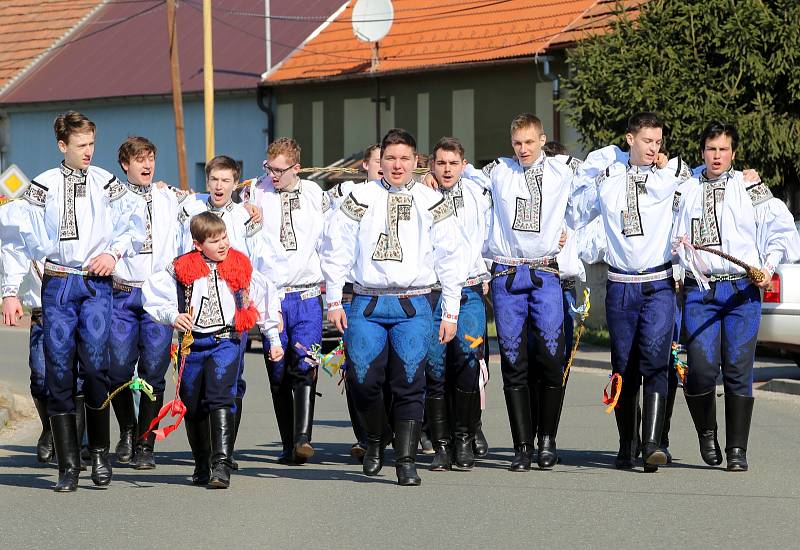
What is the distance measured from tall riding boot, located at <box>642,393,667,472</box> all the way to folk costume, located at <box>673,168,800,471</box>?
0.34m

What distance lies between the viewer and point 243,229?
35.2 feet

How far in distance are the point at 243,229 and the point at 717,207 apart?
2866 mm

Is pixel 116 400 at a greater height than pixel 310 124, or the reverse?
pixel 310 124

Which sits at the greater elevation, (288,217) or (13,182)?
(13,182)

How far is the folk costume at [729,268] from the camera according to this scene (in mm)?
10633

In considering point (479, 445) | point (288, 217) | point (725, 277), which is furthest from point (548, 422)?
point (288, 217)

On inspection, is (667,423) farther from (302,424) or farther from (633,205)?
(302,424)

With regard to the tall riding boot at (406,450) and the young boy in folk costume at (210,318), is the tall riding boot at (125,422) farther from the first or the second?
the tall riding boot at (406,450)

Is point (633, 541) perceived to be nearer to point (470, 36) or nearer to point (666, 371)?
point (666, 371)

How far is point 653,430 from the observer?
10.6 metres

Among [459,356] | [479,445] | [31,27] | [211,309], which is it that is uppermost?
[31,27]

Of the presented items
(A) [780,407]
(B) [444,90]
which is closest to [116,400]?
(A) [780,407]

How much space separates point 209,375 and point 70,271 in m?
0.99

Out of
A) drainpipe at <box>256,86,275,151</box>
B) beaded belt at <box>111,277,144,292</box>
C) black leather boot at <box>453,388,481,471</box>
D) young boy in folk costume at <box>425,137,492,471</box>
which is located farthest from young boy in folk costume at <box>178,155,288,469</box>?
drainpipe at <box>256,86,275,151</box>
